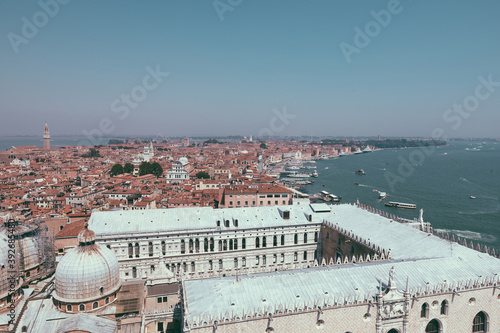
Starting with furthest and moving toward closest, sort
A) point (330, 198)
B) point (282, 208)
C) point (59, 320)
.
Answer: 1. point (330, 198)
2. point (282, 208)
3. point (59, 320)

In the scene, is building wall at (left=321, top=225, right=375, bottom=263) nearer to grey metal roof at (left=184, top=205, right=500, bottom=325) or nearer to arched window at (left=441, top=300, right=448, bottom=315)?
grey metal roof at (left=184, top=205, right=500, bottom=325)

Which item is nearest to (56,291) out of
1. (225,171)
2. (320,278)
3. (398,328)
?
(320,278)

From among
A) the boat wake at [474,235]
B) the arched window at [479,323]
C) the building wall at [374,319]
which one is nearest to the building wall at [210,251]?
the building wall at [374,319]

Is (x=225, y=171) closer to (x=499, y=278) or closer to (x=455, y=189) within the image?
(x=455, y=189)

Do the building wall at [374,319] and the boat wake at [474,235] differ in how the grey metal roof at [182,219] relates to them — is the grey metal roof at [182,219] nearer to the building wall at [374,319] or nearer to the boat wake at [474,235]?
the building wall at [374,319]

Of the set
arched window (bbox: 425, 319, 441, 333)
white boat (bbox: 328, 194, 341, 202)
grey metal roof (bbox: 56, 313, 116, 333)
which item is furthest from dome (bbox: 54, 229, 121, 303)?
white boat (bbox: 328, 194, 341, 202)

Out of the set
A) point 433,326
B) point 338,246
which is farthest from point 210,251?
point 433,326
